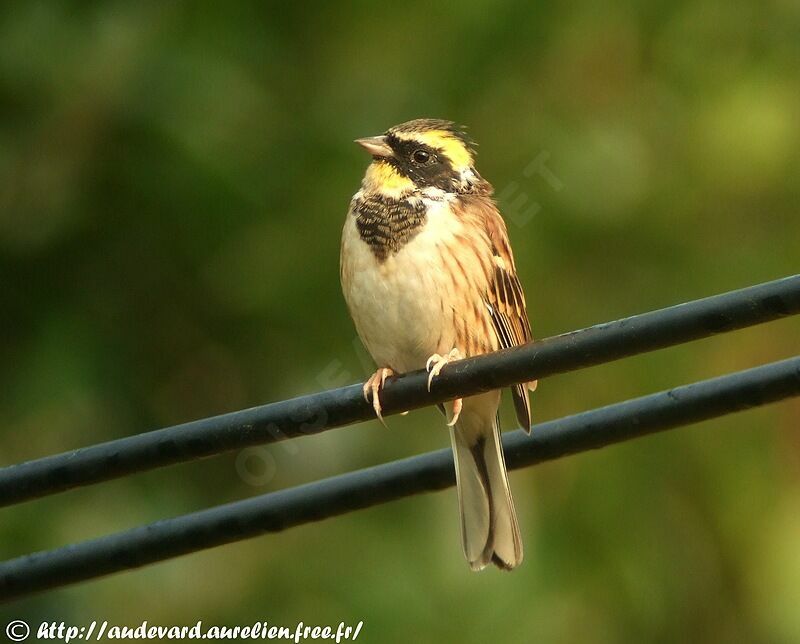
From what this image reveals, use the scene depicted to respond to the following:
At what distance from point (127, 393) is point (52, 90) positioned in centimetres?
124

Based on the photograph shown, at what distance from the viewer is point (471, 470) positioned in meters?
4.94

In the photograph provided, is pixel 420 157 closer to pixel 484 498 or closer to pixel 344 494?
pixel 484 498

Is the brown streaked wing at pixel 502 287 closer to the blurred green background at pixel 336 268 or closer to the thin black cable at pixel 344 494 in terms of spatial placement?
the blurred green background at pixel 336 268

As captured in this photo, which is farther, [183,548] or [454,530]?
[454,530]

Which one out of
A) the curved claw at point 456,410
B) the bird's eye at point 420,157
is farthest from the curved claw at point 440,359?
the bird's eye at point 420,157

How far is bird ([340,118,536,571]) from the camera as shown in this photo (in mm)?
4773

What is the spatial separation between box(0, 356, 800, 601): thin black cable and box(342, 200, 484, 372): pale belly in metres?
1.17

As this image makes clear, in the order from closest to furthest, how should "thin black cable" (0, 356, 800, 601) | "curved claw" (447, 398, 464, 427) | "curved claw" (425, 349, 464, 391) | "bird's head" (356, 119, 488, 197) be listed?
"thin black cable" (0, 356, 800, 601)
"curved claw" (425, 349, 464, 391)
"curved claw" (447, 398, 464, 427)
"bird's head" (356, 119, 488, 197)

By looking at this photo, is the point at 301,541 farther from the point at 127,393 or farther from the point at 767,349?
the point at 767,349

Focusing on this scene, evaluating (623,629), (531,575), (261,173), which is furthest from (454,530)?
(261,173)

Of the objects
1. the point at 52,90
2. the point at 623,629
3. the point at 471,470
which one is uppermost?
the point at 52,90

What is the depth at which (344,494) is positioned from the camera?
11.6ft

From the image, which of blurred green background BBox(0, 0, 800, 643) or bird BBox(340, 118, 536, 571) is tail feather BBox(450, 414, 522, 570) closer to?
bird BBox(340, 118, 536, 571)

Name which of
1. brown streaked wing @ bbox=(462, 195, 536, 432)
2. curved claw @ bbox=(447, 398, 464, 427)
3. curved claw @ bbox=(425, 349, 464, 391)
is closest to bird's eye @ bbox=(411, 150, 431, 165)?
brown streaked wing @ bbox=(462, 195, 536, 432)
